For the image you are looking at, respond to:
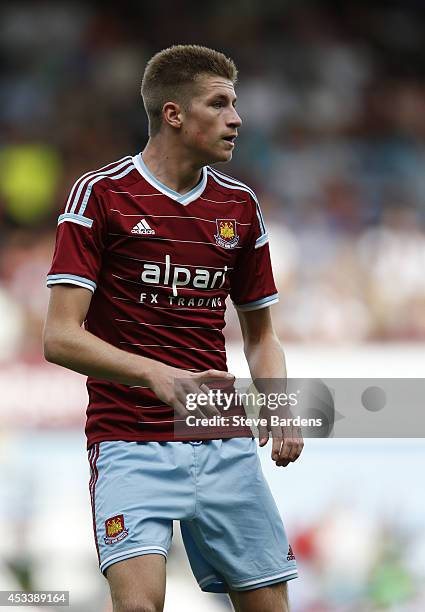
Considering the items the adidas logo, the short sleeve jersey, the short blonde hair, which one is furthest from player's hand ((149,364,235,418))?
the short blonde hair

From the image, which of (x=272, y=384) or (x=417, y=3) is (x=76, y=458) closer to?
(x=272, y=384)

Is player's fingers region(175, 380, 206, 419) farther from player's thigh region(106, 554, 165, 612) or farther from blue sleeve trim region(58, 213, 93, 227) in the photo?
blue sleeve trim region(58, 213, 93, 227)

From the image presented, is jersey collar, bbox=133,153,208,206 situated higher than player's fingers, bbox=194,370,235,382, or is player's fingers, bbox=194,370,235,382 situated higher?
jersey collar, bbox=133,153,208,206

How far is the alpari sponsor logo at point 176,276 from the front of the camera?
3.56 meters

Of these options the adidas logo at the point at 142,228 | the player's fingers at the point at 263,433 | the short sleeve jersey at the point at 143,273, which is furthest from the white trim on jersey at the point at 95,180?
the player's fingers at the point at 263,433

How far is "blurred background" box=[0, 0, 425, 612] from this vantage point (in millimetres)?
5590

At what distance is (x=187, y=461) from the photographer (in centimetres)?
349

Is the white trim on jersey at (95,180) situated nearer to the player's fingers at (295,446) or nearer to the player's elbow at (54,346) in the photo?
the player's elbow at (54,346)

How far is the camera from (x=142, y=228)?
356cm

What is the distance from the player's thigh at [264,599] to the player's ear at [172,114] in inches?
A: 56.8

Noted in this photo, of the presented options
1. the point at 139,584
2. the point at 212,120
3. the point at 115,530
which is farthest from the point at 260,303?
the point at 139,584

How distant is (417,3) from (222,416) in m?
10.5

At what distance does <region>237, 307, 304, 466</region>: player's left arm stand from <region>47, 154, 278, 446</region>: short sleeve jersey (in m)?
0.14

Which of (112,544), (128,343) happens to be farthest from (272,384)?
(112,544)
